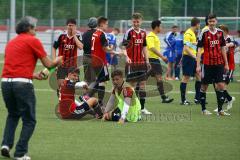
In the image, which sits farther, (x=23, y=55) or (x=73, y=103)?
(x=73, y=103)

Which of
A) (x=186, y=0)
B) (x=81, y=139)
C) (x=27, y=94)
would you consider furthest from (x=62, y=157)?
(x=186, y=0)

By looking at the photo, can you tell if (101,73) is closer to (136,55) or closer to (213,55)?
(136,55)

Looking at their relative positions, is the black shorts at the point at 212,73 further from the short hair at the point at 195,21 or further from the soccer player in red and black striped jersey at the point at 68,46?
the short hair at the point at 195,21

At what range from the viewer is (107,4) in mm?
43406

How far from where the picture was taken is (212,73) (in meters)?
16.0

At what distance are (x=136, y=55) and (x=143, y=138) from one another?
4419mm

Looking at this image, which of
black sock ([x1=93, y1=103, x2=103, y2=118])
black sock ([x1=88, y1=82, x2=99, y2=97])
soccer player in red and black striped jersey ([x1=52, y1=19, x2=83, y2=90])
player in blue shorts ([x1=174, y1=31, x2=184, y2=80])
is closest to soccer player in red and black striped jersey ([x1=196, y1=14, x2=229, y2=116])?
black sock ([x1=88, y1=82, x2=99, y2=97])

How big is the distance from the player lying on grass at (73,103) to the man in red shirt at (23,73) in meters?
4.76

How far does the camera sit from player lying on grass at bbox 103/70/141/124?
14498mm

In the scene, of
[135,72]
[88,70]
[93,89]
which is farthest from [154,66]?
[93,89]

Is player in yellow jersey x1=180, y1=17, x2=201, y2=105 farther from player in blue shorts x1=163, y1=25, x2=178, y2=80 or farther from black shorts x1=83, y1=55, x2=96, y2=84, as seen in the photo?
player in blue shorts x1=163, y1=25, x2=178, y2=80

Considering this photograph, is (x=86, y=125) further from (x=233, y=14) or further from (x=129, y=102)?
(x=233, y=14)

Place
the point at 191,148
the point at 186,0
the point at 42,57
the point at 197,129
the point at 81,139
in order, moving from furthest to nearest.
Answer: the point at 186,0 → the point at 197,129 → the point at 81,139 → the point at 191,148 → the point at 42,57

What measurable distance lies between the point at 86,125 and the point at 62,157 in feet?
12.0
